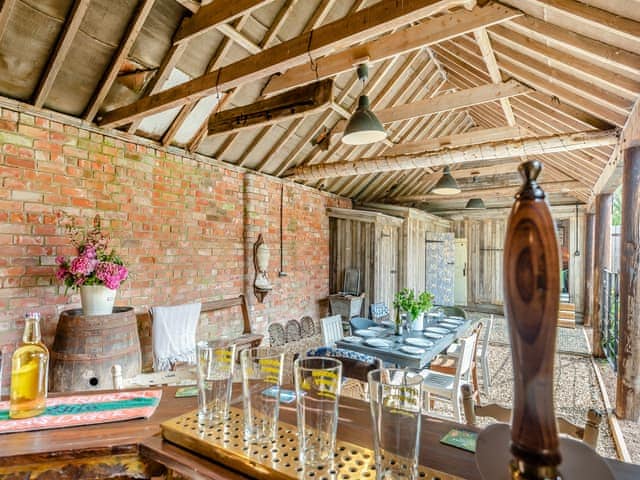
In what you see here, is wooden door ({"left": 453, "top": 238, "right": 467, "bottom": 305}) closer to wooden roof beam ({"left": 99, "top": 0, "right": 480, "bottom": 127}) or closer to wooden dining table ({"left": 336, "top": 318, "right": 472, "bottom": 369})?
wooden dining table ({"left": 336, "top": 318, "right": 472, "bottom": 369})

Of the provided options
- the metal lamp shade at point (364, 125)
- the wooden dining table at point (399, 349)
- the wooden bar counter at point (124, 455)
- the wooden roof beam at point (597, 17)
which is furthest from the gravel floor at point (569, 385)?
the wooden roof beam at point (597, 17)

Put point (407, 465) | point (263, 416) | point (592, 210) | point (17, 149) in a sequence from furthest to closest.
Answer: point (592, 210) → point (17, 149) → point (263, 416) → point (407, 465)

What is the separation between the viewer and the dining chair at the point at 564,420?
117 cm

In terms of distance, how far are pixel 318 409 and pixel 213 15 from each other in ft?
9.73

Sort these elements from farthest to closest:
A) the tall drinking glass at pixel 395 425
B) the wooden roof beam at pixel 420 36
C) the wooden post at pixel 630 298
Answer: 1. the wooden post at pixel 630 298
2. the wooden roof beam at pixel 420 36
3. the tall drinking glass at pixel 395 425

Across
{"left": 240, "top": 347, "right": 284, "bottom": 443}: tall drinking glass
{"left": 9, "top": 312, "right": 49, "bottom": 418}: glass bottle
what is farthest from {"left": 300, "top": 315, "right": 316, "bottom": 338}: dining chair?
{"left": 240, "top": 347, "right": 284, "bottom": 443}: tall drinking glass

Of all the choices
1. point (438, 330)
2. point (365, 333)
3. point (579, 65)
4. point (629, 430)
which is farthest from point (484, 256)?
point (579, 65)

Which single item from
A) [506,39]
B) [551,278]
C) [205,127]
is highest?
[506,39]

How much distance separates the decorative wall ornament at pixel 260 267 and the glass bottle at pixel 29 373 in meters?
3.87

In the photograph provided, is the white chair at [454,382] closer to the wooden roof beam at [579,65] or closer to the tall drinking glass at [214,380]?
the wooden roof beam at [579,65]

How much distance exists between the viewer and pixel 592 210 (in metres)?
7.43

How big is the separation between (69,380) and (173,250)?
1794mm

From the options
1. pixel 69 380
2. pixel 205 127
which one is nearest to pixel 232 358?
pixel 69 380

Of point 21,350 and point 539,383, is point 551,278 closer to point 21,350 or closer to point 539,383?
point 539,383
